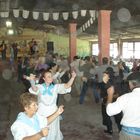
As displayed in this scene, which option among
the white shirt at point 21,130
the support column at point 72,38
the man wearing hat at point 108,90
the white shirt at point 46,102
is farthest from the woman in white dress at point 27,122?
the support column at point 72,38

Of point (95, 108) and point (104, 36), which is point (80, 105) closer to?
point (95, 108)

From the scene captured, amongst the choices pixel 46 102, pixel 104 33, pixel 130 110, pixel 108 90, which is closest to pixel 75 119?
pixel 108 90

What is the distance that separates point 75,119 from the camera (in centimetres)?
798

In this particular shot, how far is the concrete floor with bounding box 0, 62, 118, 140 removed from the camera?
657 cm

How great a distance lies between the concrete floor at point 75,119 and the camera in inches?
259

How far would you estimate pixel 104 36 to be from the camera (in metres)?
12.3

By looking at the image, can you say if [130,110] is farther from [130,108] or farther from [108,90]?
[108,90]

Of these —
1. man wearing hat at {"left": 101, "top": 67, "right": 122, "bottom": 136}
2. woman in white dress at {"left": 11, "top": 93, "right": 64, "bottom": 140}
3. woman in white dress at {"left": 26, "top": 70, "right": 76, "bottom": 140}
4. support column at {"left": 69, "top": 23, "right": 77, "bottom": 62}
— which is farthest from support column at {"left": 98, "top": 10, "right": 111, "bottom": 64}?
woman in white dress at {"left": 11, "top": 93, "right": 64, "bottom": 140}

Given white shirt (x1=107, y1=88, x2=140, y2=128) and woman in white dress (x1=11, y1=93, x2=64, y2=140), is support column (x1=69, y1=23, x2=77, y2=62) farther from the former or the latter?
woman in white dress (x1=11, y1=93, x2=64, y2=140)

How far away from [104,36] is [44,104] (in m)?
7.96

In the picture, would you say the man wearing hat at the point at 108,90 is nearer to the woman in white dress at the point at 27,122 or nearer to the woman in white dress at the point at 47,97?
the woman in white dress at the point at 47,97

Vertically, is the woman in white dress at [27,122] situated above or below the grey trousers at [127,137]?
above

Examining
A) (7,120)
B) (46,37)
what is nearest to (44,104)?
(7,120)

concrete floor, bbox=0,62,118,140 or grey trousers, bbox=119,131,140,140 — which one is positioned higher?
grey trousers, bbox=119,131,140,140
